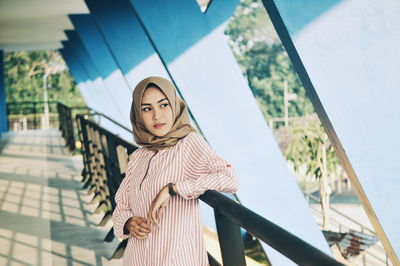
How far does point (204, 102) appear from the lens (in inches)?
250

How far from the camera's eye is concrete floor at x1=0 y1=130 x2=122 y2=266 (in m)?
4.29

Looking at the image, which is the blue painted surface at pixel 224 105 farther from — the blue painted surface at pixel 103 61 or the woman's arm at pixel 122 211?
the blue painted surface at pixel 103 61

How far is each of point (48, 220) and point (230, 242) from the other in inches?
161

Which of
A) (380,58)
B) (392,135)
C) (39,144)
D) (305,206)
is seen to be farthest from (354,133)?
(39,144)

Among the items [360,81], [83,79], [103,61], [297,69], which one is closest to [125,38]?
[103,61]

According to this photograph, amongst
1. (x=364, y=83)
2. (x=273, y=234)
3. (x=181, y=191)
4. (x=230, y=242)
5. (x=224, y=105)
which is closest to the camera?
(x=273, y=234)

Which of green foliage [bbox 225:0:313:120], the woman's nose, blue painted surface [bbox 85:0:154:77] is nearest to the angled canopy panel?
the woman's nose

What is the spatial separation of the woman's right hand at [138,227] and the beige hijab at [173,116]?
237 mm

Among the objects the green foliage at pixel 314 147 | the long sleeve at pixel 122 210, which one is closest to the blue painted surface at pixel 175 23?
the long sleeve at pixel 122 210

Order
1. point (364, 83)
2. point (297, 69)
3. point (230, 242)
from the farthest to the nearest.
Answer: point (297, 69)
point (364, 83)
point (230, 242)

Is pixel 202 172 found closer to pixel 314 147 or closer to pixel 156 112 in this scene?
pixel 156 112

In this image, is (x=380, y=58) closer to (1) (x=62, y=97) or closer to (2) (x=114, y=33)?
(2) (x=114, y=33)

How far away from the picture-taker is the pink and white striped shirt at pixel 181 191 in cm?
186

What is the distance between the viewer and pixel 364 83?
304cm
